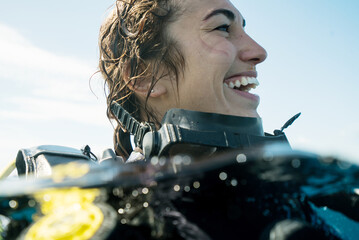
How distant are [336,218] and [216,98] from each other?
0.87 m

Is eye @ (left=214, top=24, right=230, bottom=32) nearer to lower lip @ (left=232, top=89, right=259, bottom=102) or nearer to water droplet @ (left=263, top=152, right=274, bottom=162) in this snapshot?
lower lip @ (left=232, top=89, right=259, bottom=102)

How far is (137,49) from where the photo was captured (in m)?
2.22

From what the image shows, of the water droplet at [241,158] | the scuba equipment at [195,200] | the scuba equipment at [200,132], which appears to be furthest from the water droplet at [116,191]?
the water droplet at [241,158]

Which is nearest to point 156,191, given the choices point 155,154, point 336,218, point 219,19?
point 155,154

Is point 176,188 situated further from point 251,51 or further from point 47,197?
point 251,51

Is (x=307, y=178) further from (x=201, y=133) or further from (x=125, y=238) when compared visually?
(x=125, y=238)

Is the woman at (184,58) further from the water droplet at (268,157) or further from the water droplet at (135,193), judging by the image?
the water droplet at (135,193)

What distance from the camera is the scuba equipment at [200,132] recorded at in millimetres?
1631

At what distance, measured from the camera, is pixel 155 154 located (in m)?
1.70

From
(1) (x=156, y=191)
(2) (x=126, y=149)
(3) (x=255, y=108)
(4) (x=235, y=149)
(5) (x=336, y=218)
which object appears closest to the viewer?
(1) (x=156, y=191)

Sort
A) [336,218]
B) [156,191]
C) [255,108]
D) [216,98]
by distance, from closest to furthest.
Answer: [156,191] < [336,218] < [216,98] < [255,108]

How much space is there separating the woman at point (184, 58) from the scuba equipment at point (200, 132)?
0.54ft

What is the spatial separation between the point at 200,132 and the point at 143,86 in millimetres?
707

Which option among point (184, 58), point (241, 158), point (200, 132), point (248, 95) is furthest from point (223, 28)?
point (241, 158)
